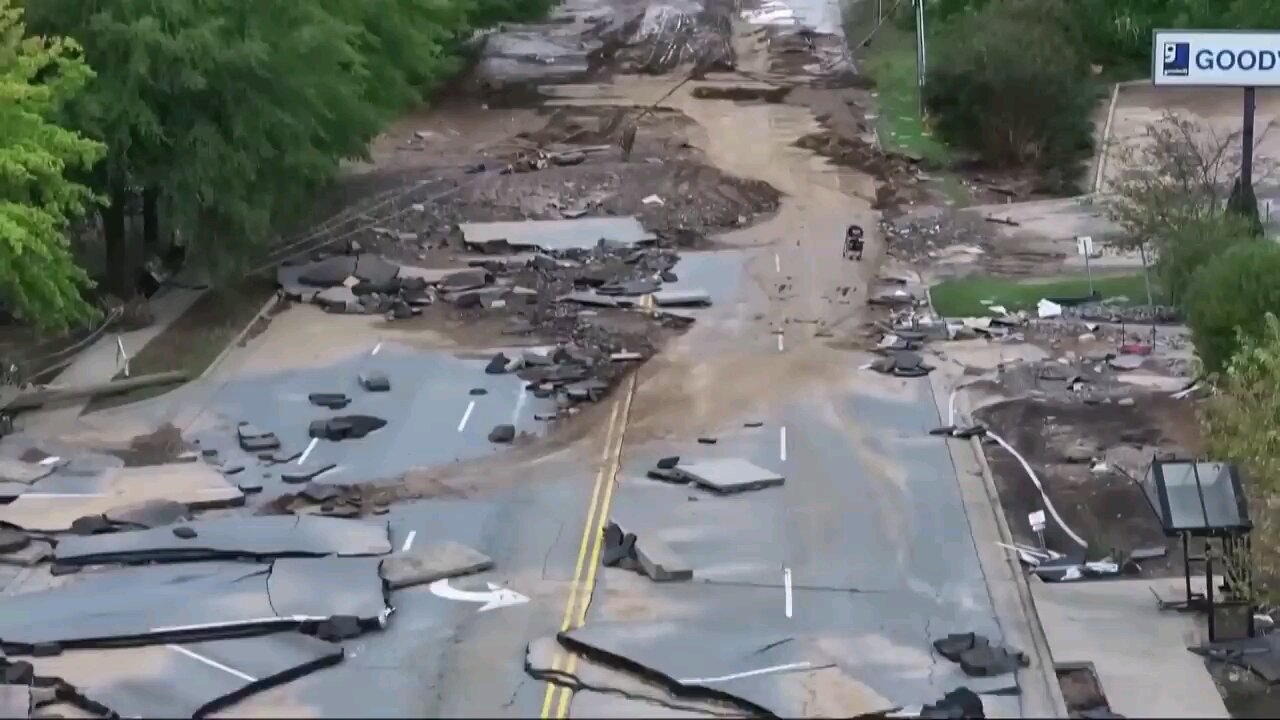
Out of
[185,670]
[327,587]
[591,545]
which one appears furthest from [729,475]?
[185,670]

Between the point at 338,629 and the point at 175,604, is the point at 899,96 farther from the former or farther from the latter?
the point at 338,629

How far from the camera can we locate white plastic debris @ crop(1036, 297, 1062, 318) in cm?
3934

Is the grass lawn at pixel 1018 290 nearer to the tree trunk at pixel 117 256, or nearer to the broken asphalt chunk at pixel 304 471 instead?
the broken asphalt chunk at pixel 304 471

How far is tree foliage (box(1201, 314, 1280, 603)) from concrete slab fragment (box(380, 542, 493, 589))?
34.0ft

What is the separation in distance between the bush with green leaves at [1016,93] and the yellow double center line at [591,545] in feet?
90.7

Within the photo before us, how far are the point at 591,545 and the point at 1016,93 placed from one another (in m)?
37.6

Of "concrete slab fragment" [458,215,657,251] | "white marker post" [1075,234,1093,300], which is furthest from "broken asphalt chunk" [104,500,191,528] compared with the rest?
"white marker post" [1075,234,1093,300]

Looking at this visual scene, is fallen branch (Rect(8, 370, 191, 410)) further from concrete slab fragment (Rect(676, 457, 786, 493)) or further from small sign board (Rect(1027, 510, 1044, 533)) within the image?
small sign board (Rect(1027, 510, 1044, 533))

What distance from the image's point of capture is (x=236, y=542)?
2430 cm

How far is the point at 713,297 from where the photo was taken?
4231 centimetres

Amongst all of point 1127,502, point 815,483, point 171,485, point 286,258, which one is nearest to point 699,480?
point 815,483

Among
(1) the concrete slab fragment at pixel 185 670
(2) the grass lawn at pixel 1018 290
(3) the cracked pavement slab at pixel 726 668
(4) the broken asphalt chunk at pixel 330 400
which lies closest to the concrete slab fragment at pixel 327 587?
(1) the concrete slab fragment at pixel 185 670

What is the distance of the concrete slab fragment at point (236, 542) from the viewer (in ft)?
78.9

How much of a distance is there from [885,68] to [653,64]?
11128mm
